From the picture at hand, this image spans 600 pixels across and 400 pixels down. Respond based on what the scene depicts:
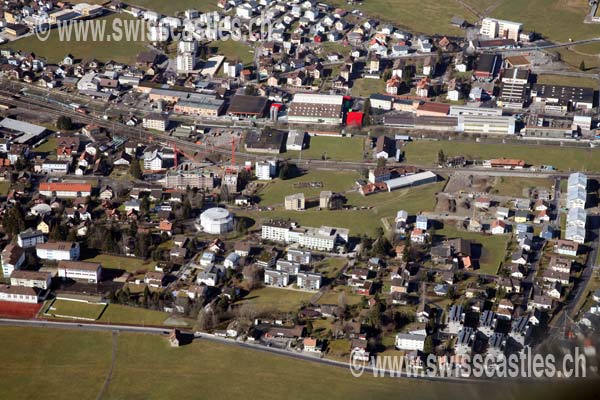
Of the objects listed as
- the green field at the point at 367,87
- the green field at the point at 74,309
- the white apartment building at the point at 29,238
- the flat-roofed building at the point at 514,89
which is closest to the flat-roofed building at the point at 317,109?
the green field at the point at 367,87

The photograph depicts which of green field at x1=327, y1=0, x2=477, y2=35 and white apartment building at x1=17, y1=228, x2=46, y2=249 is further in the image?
green field at x1=327, y1=0, x2=477, y2=35

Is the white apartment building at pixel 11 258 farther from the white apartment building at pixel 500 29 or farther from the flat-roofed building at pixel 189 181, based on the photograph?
the white apartment building at pixel 500 29

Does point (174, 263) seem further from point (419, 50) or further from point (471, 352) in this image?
point (419, 50)

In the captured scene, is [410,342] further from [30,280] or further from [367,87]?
[367,87]

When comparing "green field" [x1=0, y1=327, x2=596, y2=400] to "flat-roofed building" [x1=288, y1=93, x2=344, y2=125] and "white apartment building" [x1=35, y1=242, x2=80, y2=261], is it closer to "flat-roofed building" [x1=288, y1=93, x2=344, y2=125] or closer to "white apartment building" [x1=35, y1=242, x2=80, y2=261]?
"white apartment building" [x1=35, y1=242, x2=80, y2=261]

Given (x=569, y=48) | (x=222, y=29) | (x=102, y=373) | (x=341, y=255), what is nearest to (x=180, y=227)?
(x=341, y=255)

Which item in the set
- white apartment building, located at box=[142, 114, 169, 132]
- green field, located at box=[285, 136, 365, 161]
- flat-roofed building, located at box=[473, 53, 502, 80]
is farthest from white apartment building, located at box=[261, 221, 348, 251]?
flat-roofed building, located at box=[473, 53, 502, 80]

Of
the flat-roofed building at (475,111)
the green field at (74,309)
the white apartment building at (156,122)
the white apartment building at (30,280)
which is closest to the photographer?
the green field at (74,309)
